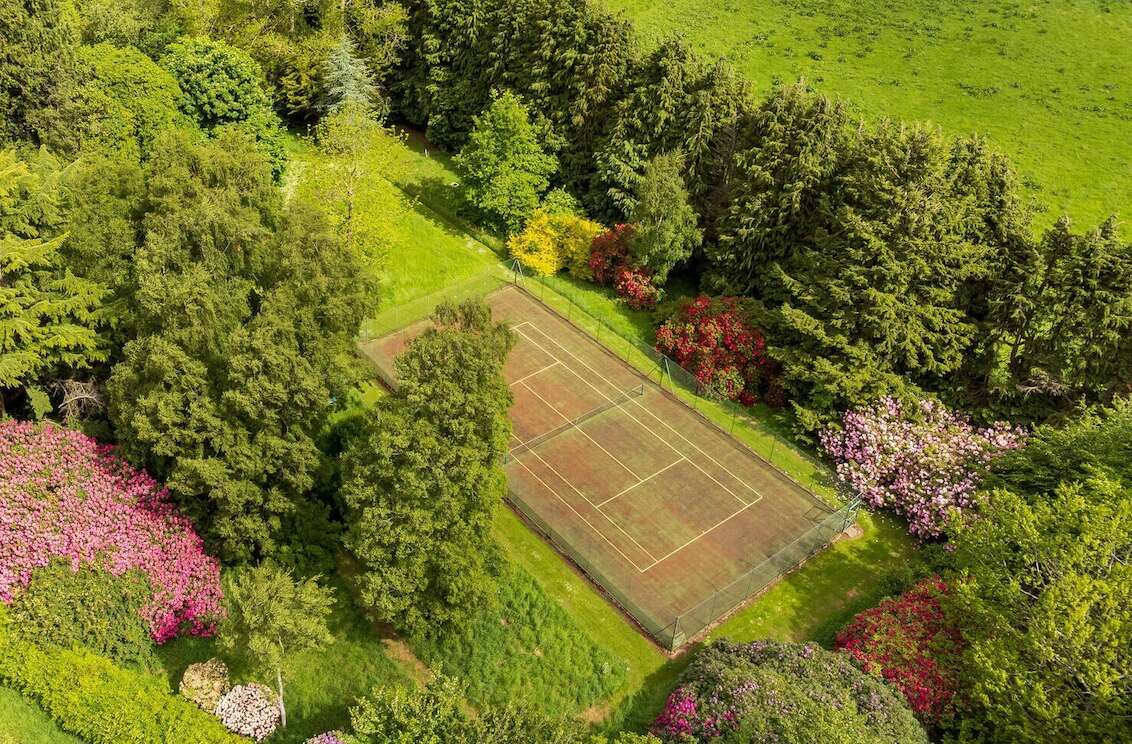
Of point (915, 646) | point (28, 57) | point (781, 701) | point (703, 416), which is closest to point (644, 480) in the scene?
point (703, 416)

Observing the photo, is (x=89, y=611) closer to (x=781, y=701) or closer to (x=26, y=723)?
(x=26, y=723)

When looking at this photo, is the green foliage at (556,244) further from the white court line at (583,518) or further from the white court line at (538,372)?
the white court line at (583,518)

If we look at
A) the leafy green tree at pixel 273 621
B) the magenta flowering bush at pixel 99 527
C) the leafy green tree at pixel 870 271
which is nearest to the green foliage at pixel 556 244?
the leafy green tree at pixel 870 271

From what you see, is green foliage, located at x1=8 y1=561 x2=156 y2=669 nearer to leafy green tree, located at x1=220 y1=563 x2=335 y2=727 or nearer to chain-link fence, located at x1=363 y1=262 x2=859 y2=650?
leafy green tree, located at x1=220 y1=563 x2=335 y2=727

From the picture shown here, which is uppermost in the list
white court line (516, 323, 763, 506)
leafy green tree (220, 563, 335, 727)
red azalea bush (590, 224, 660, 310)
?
red azalea bush (590, 224, 660, 310)

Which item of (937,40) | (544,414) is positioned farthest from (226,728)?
(937,40)

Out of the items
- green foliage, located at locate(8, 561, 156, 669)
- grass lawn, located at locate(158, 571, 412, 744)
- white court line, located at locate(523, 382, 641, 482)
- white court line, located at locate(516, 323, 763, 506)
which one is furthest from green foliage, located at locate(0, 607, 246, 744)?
white court line, located at locate(516, 323, 763, 506)
